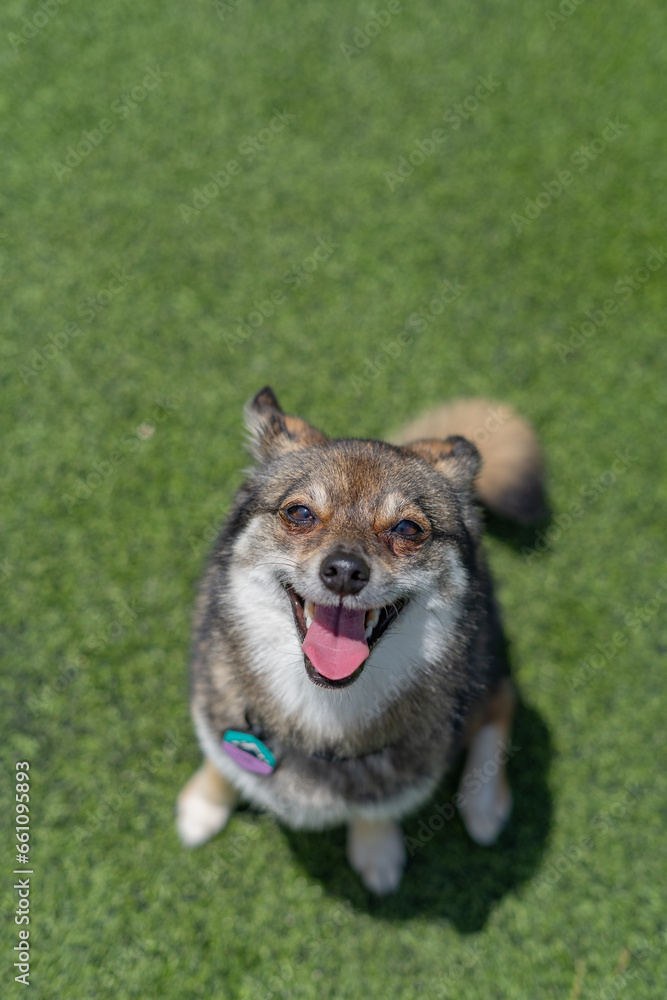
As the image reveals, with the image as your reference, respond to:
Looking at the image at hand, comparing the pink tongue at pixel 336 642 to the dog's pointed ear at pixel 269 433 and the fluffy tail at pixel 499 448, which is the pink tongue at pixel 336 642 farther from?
the fluffy tail at pixel 499 448

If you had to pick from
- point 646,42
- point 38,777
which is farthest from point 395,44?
point 38,777

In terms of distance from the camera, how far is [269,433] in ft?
9.47

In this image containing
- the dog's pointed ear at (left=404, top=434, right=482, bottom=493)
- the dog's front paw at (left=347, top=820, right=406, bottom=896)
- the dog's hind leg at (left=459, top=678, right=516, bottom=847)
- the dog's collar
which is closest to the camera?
the dog's collar

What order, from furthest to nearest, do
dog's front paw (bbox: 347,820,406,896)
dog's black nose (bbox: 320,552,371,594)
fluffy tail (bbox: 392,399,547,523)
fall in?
fluffy tail (bbox: 392,399,547,523) → dog's front paw (bbox: 347,820,406,896) → dog's black nose (bbox: 320,552,371,594)

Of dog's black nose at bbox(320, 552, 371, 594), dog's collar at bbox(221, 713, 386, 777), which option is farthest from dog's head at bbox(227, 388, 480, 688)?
dog's collar at bbox(221, 713, 386, 777)

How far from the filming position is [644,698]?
404 centimetres

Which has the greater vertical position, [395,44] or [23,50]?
[395,44]

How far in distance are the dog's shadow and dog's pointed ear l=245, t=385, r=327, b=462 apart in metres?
2.18

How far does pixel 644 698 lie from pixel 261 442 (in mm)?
2981

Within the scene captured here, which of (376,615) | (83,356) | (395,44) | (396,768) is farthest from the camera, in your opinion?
(395,44)

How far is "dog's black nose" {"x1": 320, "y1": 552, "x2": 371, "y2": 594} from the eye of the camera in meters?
2.14

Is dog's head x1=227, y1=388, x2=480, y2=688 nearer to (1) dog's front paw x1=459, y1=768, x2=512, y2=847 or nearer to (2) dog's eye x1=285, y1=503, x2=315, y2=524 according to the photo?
(2) dog's eye x1=285, y1=503, x2=315, y2=524

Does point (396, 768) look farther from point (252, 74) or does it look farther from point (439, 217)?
point (252, 74)

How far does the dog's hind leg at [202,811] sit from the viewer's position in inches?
136
